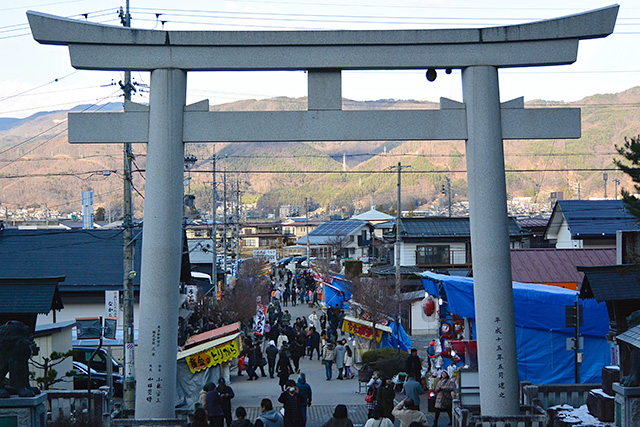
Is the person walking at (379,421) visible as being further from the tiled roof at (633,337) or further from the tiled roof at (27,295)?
the tiled roof at (27,295)

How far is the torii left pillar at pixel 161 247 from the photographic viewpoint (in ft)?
37.7

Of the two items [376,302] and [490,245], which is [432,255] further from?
[490,245]

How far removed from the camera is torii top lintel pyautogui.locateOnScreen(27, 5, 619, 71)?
1174 centimetres

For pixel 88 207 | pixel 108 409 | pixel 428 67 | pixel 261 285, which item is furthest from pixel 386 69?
pixel 88 207

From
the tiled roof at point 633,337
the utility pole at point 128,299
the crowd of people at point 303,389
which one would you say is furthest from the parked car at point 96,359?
the tiled roof at point 633,337

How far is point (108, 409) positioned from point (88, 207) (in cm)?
3139

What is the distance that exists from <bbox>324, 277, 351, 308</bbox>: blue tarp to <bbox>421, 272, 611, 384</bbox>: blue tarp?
58.5 ft

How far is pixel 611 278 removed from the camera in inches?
525

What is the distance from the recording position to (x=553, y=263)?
24797mm

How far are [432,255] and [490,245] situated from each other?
26.9 metres

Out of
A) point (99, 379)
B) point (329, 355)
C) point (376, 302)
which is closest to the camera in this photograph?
point (99, 379)

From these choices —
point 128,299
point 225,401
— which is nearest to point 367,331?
point 128,299

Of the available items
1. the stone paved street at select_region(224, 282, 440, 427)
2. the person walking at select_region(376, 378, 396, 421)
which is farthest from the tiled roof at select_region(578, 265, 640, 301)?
the stone paved street at select_region(224, 282, 440, 427)

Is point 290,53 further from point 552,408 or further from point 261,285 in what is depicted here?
point 261,285
